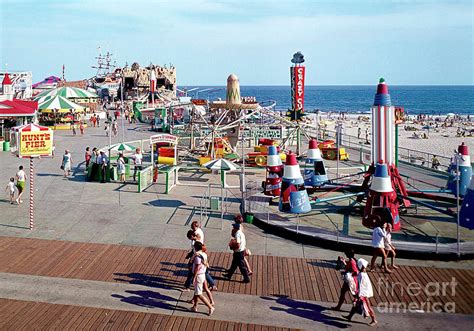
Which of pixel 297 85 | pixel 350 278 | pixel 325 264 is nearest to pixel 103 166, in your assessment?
pixel 297 85

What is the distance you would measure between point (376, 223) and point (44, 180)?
15274mm

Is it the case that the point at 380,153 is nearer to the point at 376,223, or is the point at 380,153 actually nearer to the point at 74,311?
the point at 376,223

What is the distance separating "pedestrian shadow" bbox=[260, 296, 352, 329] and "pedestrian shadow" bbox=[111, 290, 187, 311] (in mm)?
1943

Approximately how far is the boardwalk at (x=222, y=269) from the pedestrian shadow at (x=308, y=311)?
24 cm

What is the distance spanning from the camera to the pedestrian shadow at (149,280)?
10906mm

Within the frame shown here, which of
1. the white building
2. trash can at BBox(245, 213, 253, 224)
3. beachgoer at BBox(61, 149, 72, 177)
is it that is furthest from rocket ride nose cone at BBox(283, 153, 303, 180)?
the white building

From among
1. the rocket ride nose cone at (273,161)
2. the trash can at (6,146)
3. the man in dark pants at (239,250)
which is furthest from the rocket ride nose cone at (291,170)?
the trash can at (6,146)

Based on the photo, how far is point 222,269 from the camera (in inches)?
470

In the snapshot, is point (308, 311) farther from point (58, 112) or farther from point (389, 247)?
point (58, 112)

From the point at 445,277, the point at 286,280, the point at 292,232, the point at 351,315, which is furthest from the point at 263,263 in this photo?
the point at 445,277

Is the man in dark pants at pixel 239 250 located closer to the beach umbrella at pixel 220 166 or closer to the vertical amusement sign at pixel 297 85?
the beach umbrella at pixel 220 166

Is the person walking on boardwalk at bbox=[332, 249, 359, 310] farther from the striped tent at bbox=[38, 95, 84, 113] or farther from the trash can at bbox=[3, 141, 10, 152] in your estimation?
the striped tent at bbox=[38, 95, 84, 113]

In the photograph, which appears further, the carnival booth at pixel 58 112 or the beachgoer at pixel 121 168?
the carnival booth at pixel 58 112

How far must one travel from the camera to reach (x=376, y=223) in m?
13.5
